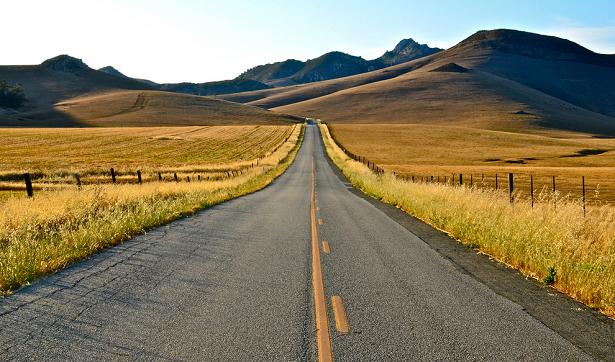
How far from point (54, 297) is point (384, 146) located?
73.6 meters

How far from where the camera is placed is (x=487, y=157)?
58438 mm

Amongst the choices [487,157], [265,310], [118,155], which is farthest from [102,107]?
[265,310]

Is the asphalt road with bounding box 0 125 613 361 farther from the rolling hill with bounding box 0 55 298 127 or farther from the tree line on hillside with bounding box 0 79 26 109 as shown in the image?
the tree line on hillside with bounding box 0 79 26 109

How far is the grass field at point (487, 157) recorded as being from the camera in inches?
1260

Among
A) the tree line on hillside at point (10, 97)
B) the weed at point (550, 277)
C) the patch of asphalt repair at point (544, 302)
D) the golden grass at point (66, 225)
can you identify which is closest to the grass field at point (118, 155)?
the golden grass at point (66, 225)

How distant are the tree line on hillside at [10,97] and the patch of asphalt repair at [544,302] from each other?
180 m

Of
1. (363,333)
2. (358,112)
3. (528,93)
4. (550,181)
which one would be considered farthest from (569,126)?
(363,333)

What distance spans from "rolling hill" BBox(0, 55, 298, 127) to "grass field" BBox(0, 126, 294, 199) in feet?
129

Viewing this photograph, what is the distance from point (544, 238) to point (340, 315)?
527cm

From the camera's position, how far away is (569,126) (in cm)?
12412

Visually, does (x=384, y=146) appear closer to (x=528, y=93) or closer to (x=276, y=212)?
(x=276, y=212)

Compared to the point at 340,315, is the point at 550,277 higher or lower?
lower

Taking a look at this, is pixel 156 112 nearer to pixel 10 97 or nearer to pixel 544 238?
pixel 10 97

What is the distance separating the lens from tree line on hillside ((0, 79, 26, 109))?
147 meters
